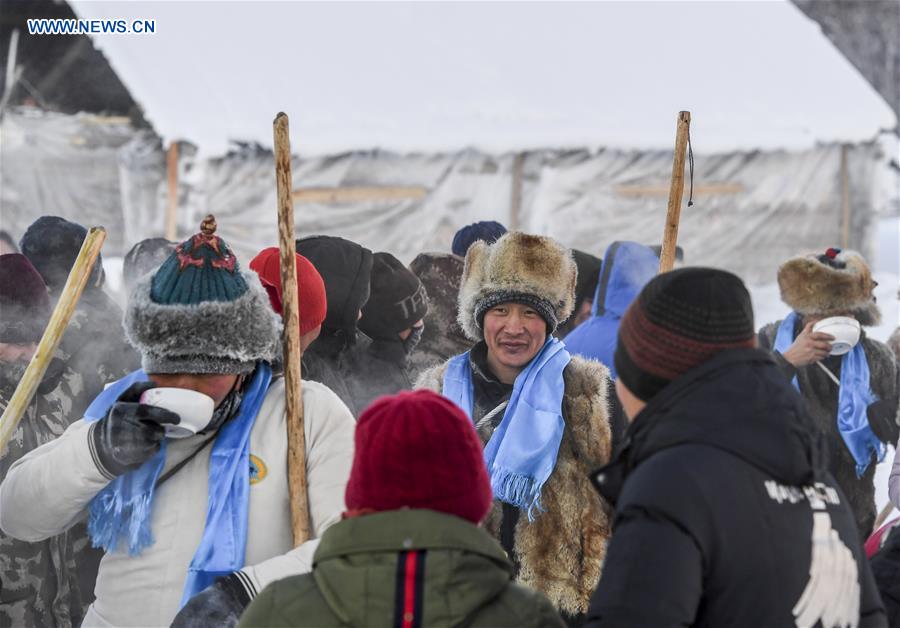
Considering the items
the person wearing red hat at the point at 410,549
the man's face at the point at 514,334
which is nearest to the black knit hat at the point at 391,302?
the man's face at the point at 514,334

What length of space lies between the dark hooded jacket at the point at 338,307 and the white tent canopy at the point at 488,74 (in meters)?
7.20

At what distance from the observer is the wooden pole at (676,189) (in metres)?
2.71

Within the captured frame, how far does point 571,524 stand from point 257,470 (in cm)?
119

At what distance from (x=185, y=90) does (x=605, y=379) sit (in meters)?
9.00

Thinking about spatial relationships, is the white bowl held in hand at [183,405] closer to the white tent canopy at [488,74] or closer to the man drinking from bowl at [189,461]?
the man drinking from bowl at [189,461]

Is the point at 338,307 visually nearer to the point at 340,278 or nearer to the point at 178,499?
the point at 340,278

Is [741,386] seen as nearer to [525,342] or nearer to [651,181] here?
[525,342]

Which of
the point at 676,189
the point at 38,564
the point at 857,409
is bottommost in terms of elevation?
the point at 38,564

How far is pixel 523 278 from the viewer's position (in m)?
3.49

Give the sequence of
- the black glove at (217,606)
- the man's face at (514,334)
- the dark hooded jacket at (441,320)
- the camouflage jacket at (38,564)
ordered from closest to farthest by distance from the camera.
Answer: the black glove at (217,606), the man's face at (514,334), the camouflage jacket at (38,564), the dark hooded jacket at (441,320)

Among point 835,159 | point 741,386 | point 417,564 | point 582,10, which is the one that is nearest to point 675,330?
point 741,386

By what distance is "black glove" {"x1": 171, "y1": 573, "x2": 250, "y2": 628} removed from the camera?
7.07ft

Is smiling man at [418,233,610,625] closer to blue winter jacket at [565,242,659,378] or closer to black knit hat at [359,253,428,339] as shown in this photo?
black knit hat at [359,253,428,339]

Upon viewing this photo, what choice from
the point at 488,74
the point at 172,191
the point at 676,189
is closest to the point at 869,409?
the point at 676,189
